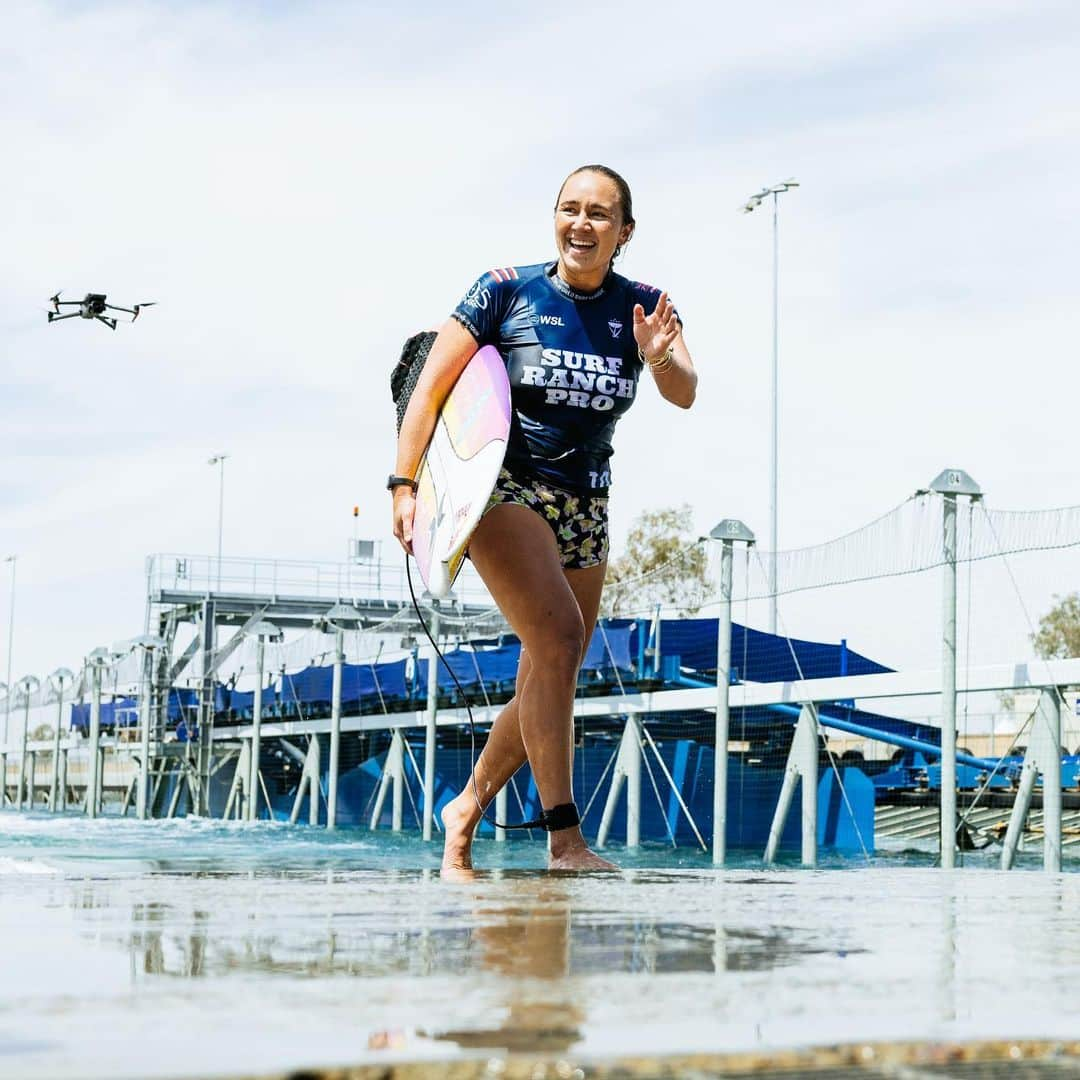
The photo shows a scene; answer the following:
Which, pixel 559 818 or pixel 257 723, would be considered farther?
pixel 257 723

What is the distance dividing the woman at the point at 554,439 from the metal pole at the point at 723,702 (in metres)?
11.1

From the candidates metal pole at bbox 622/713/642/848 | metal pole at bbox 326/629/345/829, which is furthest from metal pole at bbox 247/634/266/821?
metal pole at bbox 622/713/642/848

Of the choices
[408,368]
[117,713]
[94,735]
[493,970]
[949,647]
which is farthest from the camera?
[117,713]

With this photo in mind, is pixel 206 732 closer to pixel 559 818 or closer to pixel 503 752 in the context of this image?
pixel 503 752

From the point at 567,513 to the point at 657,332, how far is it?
580 mm

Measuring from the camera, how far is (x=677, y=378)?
4.94 meters

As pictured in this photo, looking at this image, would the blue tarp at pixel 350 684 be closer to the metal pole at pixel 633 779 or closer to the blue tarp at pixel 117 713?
the metal pole at pixel 633 779

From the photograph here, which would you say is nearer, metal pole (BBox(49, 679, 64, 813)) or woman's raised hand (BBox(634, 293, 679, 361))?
woman's raised hand (BBox(634, 293, 679, 361))

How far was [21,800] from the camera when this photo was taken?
51844 mm

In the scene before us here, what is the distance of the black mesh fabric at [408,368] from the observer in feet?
17.2

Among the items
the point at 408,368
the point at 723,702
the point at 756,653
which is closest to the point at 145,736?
the point at 756,653

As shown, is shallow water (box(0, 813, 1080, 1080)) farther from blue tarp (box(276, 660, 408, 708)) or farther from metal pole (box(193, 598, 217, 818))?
metal pole (box(193, 598, 217, 818))

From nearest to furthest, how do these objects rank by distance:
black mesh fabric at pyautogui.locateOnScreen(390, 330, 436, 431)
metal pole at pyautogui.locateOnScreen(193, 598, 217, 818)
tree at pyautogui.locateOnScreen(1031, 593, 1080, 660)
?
black mesh fabric at pyautogui.locateOnScreen(390, 330, 436, 431)
tree at pyautogui.locateOnScreen(1031, 593, 1080, 660)
metal pole at pyautogui.locateOnScreen(193, 598, 217, 818)

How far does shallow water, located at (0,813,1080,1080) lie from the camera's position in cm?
142
